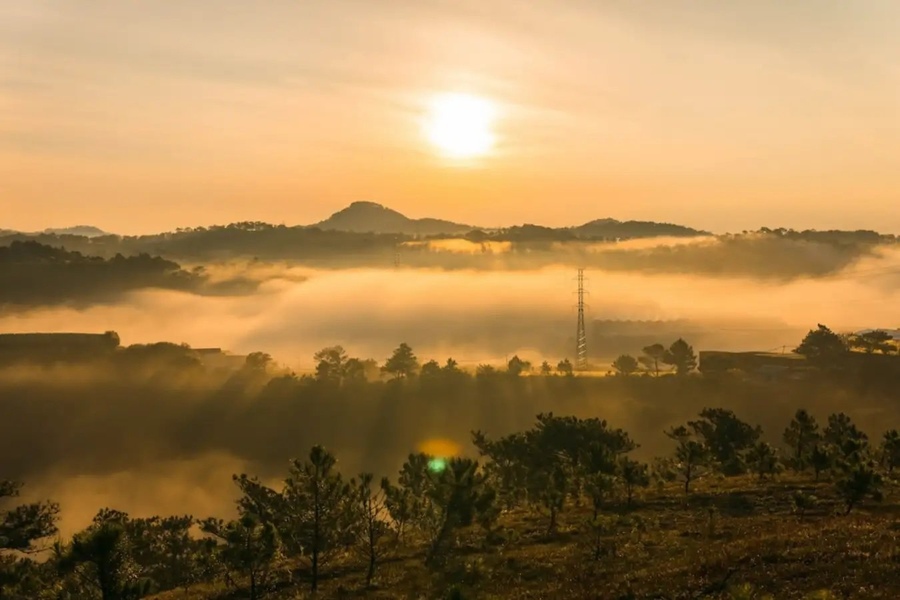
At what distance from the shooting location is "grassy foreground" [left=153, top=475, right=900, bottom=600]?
36844mm

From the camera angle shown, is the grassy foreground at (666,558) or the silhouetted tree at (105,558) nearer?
the silhouetted tree at (105,558)

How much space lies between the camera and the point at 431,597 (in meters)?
44.6

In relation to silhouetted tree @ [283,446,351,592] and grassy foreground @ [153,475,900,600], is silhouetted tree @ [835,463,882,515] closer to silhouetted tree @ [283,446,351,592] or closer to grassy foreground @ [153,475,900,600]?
grassy foreground @ [153,475,900,600]

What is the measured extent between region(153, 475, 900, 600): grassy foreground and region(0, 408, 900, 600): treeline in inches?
41.2

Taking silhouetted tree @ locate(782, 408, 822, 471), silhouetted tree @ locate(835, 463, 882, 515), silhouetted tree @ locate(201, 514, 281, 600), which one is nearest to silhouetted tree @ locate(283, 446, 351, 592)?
silhouetted tree @ locate(201, 514, 281, 600)

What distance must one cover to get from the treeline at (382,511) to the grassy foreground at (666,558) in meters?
1.05

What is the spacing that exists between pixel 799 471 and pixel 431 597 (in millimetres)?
65641

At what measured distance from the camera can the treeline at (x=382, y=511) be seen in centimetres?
4400

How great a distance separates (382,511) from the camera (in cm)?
6606

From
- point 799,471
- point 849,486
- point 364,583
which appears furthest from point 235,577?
point 799,471

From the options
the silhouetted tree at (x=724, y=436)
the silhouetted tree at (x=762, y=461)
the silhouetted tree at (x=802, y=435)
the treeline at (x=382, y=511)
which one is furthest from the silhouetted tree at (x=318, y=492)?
the silhouetted tree at (x=724, y=436)

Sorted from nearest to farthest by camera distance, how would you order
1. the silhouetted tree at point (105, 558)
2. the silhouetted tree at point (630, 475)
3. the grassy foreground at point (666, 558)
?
1. the silhouetted tree at point (105, 558)
2. the grassy foreground at point (666, 558)
3. the silhouetted tree at point (630, 475)

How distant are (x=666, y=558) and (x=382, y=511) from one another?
28966 millimetres

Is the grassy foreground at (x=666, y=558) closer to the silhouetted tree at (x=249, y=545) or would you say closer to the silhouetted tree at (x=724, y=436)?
the silhouetted tree at (x=249, y=545)
